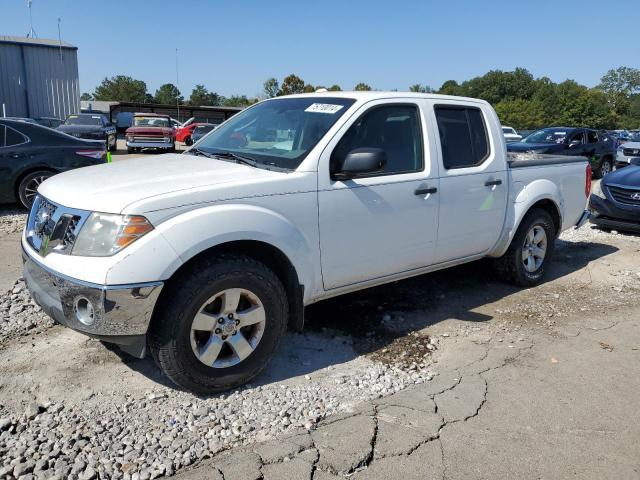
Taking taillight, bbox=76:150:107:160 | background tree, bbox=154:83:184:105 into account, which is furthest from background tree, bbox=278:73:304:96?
taillight, bbox=76:150:107:160

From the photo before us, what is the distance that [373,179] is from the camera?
397 cm

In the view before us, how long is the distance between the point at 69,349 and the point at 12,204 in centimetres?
625

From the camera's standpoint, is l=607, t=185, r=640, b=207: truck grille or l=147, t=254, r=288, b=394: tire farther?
l=607, t=185, r=640, b=207: truck grille

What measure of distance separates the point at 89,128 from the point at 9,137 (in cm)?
1177

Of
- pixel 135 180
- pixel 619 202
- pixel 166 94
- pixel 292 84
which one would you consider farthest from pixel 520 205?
pixel 166 94

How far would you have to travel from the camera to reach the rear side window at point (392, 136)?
3988 mm

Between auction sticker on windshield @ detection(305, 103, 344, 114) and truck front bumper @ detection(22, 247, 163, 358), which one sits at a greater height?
auction sticker on windshield @ detection(305, 103, 344, 114)

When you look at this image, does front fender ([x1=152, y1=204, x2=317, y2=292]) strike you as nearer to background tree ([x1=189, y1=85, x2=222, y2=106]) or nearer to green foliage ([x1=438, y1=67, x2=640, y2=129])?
green foliage ([x1=438, y1=67, x2=640, y2=129])

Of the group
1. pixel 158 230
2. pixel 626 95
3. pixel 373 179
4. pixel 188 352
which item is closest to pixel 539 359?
pixel 373 179

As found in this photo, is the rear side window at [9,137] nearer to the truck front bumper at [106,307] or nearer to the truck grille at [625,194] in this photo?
the truck front bumper at [106,307]

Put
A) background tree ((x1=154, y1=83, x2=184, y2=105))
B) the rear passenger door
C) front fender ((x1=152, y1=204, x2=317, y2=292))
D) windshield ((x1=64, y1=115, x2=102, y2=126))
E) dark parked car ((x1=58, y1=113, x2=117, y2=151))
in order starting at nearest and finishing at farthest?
front fender ((x1=152, y1=204, x2=317, y2=292)), the rear passenger door, dark parked car ((x1=58, y1=113, x2=117, y2=151)), windshield ((x1=64, y1=115, x2=102, y2=126)), background tree ((x1=154, y1=83, x2=184, y2=105))

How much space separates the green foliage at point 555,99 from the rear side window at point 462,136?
59471 mm

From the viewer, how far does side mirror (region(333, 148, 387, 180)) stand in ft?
12.0

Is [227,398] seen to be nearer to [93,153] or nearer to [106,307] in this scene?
[106,307]
